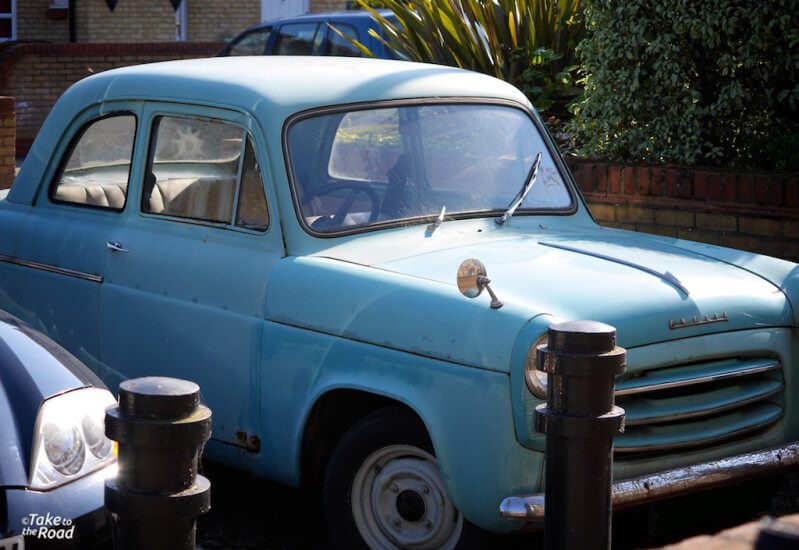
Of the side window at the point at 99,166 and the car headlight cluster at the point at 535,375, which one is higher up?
the side window at the point at 99,166

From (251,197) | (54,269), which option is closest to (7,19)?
(54,269)

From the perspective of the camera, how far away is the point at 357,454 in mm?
4133

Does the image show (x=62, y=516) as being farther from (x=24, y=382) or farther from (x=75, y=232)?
(x=75, y=232)

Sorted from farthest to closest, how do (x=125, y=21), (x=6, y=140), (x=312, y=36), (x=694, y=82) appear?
(x=125, y=21)
(x=312, y=36)
(x=6, y=140)
(x=694, y=82)

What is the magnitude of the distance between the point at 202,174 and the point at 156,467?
229 cm

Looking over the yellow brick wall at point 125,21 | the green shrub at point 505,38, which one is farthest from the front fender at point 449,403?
the yellow brick wall at point 125,21

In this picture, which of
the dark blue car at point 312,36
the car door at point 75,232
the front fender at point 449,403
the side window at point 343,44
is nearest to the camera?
the front fender at point 449,403

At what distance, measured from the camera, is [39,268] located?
531 cm

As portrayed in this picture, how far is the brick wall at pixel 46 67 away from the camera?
17.5 metres

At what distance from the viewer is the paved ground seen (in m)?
4.59

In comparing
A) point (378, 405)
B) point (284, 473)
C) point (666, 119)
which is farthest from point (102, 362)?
point (666, 119)

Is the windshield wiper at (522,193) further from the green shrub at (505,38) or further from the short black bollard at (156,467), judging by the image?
the green shrub at (505,38)

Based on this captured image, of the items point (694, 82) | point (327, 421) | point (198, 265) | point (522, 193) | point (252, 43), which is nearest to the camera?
point (327, 421)

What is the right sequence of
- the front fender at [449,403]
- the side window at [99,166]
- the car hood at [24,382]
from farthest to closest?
the side window at [99,166] → the front fender at [449,403] → the car hood at [24,382]
